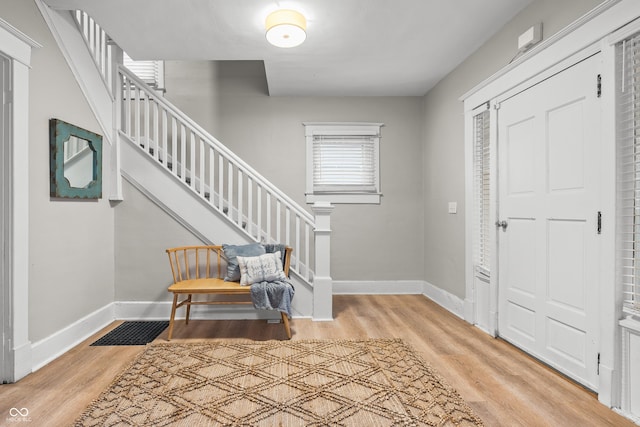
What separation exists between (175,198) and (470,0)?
3.06m

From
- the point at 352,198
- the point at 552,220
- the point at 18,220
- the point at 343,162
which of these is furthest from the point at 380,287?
the point at 18,220

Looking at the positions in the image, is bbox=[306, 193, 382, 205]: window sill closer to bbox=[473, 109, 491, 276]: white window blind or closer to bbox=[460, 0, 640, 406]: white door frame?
bbox=[473, 109, 491, 276]: white window blind

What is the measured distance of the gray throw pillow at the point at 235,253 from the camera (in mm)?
3135

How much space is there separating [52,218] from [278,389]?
2.10 m

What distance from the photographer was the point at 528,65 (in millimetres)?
2598

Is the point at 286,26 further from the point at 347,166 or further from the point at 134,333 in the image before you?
the point at 134,333

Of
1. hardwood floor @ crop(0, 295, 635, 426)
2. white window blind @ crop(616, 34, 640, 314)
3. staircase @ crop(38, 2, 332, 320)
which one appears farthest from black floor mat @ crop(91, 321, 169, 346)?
white window blind @ crop(616, 34, 640, 314)

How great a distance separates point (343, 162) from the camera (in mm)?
4781

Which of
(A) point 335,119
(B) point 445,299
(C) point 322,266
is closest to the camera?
(C) point 322,266

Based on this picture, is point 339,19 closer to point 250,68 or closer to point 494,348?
point 250,68

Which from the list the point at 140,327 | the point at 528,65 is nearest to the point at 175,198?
the point at 140,327

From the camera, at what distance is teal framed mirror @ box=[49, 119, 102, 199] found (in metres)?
2.59

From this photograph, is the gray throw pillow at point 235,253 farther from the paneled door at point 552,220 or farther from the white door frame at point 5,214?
the paneled door at point 552,220

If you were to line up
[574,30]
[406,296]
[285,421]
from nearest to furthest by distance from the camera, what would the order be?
[285,421]
[574,30]
[406,296]
